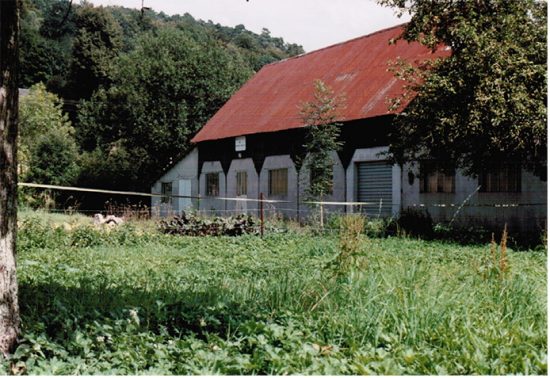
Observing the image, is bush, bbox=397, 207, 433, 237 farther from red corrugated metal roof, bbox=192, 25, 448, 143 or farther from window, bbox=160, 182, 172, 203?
window, bbox=160, 182, 172, 203

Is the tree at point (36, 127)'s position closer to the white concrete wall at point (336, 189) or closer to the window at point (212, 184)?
the window at point (212, 184)

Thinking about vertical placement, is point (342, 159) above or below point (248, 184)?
above

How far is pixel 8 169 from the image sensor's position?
5527 millimetres

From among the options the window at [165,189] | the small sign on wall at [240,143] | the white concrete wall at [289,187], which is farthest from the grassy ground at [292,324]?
the window at [165,189]

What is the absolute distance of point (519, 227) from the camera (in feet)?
62.7

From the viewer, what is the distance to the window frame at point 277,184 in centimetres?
2639

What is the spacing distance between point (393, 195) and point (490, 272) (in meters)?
14.4

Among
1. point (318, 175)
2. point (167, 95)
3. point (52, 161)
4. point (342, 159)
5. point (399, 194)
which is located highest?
point (167, 95)

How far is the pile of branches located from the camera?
1877 cm

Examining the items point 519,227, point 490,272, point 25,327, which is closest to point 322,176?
point 519,227

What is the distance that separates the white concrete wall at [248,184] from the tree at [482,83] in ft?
37.3

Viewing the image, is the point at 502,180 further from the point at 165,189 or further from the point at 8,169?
the point at 165,189

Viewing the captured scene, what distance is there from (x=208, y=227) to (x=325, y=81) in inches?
384

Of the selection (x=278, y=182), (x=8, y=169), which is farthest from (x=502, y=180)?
(x=8, y=169)
